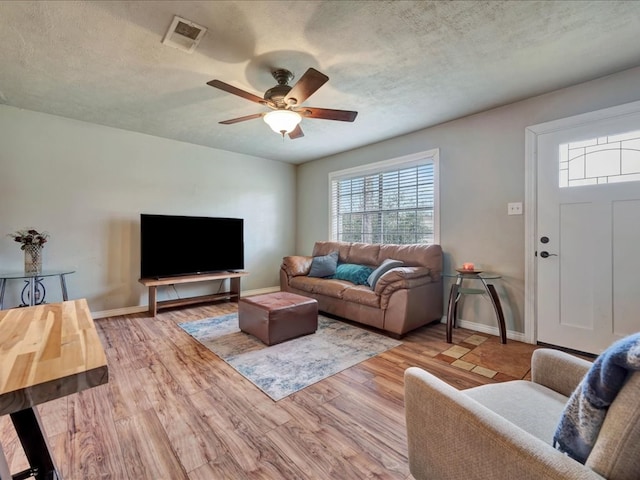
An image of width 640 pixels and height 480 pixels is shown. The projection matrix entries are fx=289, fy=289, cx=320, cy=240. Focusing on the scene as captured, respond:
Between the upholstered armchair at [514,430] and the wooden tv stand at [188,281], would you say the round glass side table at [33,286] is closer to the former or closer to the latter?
the wooden tv stand at [188,281]

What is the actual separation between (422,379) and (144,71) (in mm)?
3021

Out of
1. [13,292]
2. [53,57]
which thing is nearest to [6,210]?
[13,292]

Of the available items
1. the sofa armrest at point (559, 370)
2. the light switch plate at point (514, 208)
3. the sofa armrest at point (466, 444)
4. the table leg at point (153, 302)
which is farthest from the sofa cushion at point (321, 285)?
the sofa armrest at point (466, 444)

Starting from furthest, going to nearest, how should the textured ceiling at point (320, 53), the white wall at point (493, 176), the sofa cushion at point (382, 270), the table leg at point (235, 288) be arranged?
the table leg at point (235, 288) < the sofa cushion at point (382, 270) < the white wall at point (493, 176) < the textured ceiling at point (320, 53)

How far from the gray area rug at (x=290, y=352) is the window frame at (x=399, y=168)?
1.69 metres

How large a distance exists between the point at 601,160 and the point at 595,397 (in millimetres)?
2780

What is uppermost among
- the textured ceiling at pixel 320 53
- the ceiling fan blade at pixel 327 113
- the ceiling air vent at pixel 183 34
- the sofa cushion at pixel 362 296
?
the textured ceiling at pixel 320 53

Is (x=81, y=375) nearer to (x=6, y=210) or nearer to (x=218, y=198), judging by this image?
(x=6, y=210)

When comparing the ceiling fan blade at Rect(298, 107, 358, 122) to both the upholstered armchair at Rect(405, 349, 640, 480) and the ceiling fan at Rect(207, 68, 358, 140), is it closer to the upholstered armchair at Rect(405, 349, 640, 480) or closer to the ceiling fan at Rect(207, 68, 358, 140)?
the ceiling fan at Rect(207, 68, 358, 140)

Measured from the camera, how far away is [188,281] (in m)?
4.02

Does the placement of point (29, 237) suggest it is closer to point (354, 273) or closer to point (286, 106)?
point (286, 106)

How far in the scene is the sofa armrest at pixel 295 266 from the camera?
14.0 ft

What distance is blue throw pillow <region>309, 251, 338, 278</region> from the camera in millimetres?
4113

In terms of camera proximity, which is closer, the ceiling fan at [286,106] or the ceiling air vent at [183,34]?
the ceiling air vent at [183,34]
